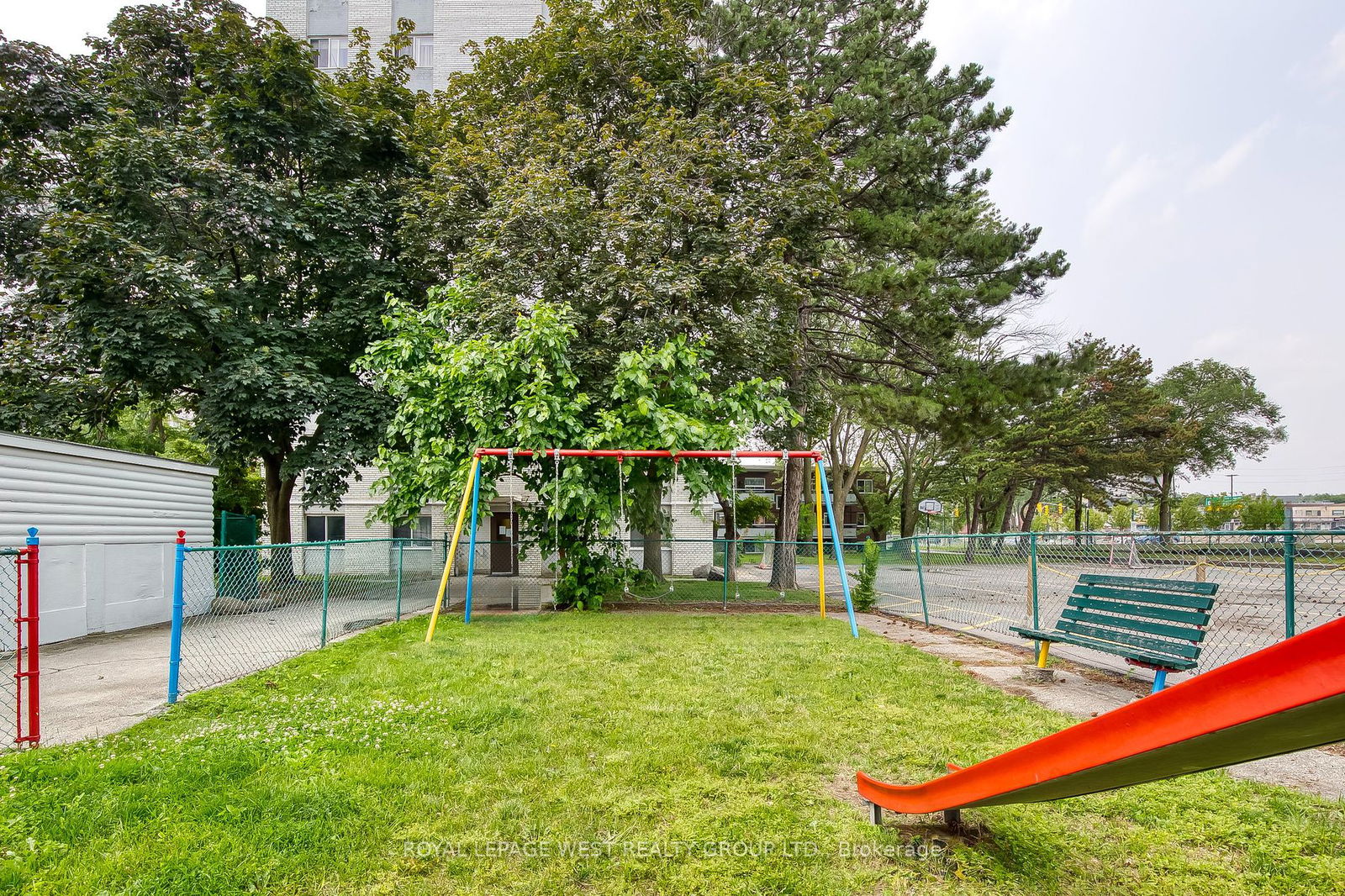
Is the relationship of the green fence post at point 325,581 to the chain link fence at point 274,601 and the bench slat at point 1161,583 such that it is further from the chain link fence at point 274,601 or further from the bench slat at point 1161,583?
the bench slat at point 1161,583

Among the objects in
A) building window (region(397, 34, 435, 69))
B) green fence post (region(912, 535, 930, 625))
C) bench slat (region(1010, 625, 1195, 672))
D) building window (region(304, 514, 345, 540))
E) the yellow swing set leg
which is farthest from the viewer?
building window (region(397, 34, 435, 69))

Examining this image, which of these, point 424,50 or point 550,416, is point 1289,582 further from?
point 424,50

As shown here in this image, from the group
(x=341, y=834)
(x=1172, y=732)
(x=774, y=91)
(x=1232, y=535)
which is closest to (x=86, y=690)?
(x=341, y=834)

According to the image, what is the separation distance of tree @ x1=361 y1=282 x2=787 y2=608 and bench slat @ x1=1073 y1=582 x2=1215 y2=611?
6305 millimetres

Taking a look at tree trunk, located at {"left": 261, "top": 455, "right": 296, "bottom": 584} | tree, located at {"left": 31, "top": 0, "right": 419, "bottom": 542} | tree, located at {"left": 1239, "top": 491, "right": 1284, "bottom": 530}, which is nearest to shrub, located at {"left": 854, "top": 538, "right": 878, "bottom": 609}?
tree, located at {"left": 31, "top": 0, "right": 419, "bottom": 542}

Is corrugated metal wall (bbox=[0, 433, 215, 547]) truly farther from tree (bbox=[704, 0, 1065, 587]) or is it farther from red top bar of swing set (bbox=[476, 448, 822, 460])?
tree (bbox=[704, 0, 1065, 587])

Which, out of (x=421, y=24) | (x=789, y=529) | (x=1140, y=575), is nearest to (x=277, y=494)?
(x=789, y=529)

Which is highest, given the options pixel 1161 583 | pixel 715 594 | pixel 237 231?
pixel 237 231

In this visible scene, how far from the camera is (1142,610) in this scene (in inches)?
233

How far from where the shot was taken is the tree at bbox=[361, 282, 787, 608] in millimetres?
11867

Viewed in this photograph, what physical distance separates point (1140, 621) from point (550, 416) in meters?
8.58

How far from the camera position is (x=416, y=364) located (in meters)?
13.5

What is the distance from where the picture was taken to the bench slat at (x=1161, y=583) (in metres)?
5.41

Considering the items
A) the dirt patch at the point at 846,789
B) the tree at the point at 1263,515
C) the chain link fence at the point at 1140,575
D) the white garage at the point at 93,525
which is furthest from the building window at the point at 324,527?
the tree at the point at 1263,515
